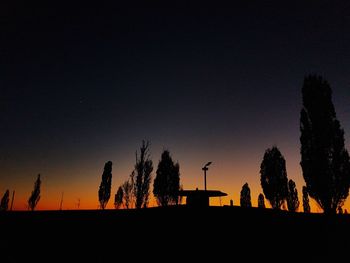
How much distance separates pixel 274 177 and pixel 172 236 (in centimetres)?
2958

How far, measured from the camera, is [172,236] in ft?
26.8

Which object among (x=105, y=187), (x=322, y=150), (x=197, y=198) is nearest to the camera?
(x=197, y=198)

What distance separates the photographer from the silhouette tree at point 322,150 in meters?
18.2

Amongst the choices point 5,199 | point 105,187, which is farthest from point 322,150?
point 5,199

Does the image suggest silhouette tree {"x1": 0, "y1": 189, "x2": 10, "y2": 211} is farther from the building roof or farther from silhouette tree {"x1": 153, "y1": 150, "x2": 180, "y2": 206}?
the building roof

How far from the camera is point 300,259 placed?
7.47 m

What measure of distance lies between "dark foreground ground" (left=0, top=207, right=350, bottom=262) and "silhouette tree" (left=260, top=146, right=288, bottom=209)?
24.9 meters

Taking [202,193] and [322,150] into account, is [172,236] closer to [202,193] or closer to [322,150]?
[202,193]

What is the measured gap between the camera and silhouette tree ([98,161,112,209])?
40938 mm

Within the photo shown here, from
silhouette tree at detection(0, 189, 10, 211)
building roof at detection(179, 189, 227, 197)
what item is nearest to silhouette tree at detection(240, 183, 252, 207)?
building roof at detection(179, 189, 227, 197)

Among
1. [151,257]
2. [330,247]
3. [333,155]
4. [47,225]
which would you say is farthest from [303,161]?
[47,225]

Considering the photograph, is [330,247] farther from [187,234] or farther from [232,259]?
[187,234]

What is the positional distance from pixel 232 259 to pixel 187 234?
66.4 inches

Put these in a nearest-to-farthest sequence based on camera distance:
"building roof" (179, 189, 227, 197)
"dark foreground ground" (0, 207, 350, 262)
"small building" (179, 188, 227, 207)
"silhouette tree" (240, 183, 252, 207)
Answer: "dark foreground ground" (0, 207, 350, 262), "small building" (179, 188, 227, 207), "building roof" (179, 189, 227, 197), "silhouette tree" (240, 183, 252, 207)
